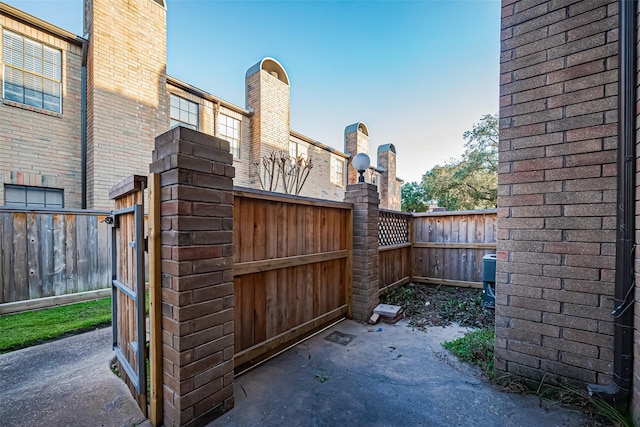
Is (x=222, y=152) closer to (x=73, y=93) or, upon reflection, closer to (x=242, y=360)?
(x=242, y=360)

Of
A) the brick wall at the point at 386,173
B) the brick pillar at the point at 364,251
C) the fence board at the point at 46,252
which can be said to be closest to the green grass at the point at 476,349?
the brick pillar at the point at 364,251

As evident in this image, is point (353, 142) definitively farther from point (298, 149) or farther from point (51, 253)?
point (51, 253)

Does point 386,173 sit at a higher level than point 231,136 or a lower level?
lower

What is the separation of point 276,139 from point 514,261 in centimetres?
867

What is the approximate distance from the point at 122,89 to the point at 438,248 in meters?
8.41

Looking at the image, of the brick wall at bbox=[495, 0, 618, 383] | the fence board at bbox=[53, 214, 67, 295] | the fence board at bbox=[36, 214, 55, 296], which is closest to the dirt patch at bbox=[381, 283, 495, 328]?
the brick wall at bbox=[495, 0, 618, 383]

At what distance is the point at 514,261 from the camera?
2.35 m

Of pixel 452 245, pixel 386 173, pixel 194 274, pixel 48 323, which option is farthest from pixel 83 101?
pixel 386 173

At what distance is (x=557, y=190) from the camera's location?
7.08 feet

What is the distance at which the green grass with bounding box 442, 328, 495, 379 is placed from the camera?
2.60 metres

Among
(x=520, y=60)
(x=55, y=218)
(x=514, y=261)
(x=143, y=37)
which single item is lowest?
(x=514, y=261)

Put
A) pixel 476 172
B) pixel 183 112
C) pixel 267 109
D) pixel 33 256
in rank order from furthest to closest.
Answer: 1. pixel 476 172
2. pixel 267 109
3. pixel 183 112
4. pixel 33 256

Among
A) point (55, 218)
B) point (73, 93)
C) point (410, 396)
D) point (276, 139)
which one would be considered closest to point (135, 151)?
point (73, 93)

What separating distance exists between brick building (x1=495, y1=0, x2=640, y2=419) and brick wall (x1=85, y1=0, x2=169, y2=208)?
24.8 feet
